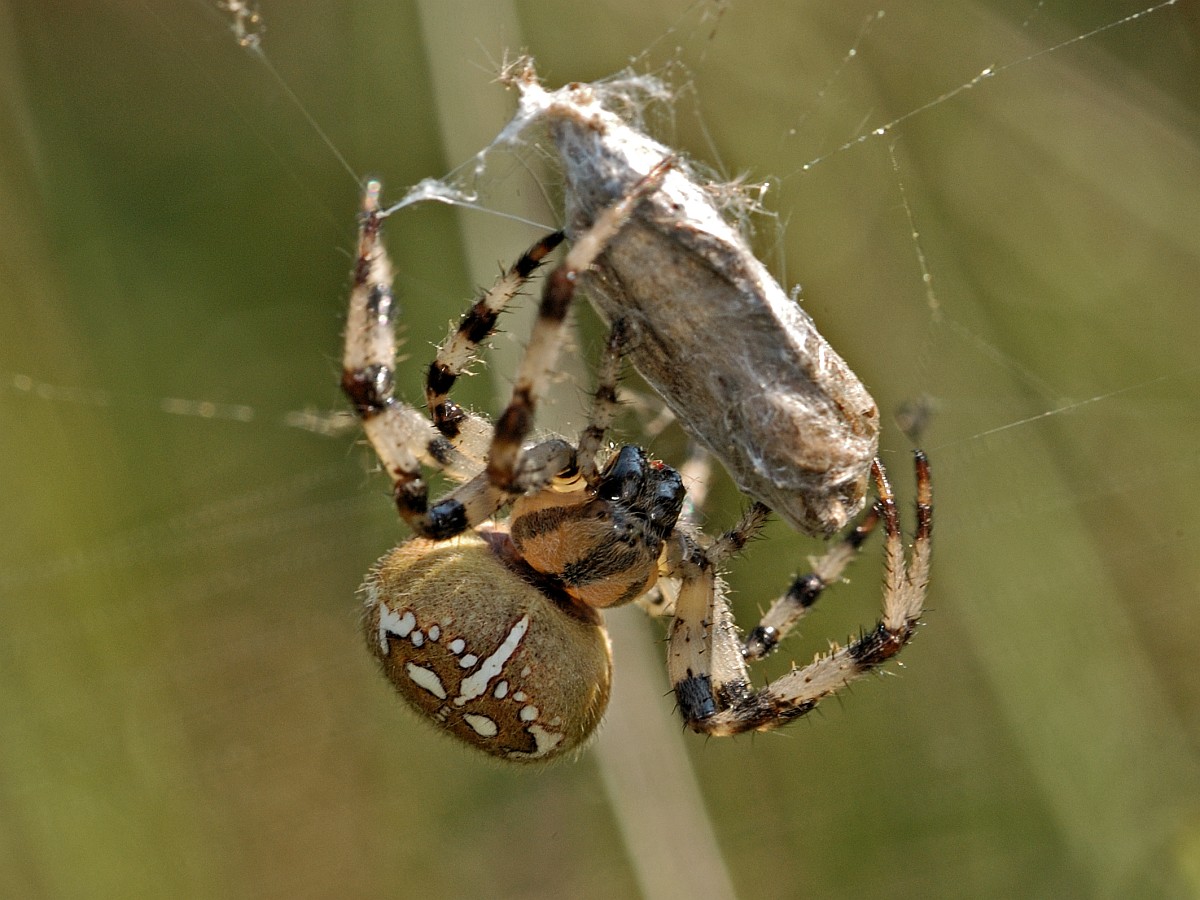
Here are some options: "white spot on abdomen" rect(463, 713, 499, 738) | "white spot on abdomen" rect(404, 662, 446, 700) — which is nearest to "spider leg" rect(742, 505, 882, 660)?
"white spot on abdomen" rect(463, 713, 499, 738)

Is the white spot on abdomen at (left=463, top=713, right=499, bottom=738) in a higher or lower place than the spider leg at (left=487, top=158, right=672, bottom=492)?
lower

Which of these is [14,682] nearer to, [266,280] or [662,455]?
[266,280]

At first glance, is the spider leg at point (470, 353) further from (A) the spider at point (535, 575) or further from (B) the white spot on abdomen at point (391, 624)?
(B) the white spot on abdomen at point (391, 624)

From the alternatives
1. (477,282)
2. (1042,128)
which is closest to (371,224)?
(477,282)

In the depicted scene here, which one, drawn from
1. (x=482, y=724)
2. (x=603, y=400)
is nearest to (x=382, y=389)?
(x=603, y=400)

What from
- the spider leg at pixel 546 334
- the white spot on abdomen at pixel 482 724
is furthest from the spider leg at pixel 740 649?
the spider leg at pixel 546 334

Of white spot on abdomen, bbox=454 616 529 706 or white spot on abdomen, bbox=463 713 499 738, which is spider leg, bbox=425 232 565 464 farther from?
white spot on abdomen, bbox=463 713 499 738
